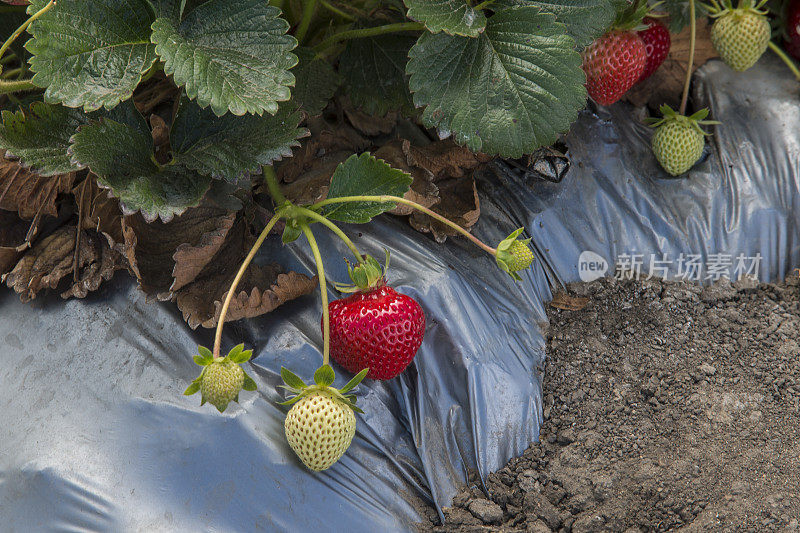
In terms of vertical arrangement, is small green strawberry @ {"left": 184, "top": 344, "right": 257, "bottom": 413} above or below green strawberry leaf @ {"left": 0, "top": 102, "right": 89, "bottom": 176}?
below

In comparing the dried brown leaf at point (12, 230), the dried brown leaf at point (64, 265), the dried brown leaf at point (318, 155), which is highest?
the dried brown leaf at point (318, 155)

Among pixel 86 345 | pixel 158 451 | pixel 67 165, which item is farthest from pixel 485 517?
pixel 67 165

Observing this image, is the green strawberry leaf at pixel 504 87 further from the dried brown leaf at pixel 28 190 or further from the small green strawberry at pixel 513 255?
the dried brown leaf at pixel 28 190

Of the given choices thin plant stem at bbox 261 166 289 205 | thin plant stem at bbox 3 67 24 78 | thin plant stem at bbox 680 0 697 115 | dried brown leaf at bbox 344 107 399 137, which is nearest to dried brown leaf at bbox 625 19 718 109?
thin plant stem at bbox 680 0 697 115

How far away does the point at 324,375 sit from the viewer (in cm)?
91

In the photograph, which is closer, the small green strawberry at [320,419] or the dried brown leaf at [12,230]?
the small green strawberry at [320,419]

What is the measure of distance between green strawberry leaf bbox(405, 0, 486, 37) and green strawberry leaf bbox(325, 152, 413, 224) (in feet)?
0.69

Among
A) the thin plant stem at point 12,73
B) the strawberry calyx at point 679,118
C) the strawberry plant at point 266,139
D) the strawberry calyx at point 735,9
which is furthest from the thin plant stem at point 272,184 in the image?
the strawberry calyx at point 735,9

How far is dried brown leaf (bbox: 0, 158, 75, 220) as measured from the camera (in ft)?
3.71

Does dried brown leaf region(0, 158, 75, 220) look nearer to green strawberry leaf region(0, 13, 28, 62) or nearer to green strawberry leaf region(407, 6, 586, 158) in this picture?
green strawberry leaf region(0, 13, 28, 62)

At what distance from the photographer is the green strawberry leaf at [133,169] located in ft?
3.18

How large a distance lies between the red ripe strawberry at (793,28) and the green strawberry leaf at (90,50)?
1.27 m

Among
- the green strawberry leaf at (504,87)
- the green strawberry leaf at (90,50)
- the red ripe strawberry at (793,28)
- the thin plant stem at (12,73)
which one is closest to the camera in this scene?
the green strawberry leaf at (90,50)

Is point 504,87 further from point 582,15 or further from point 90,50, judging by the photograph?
point 90,50
